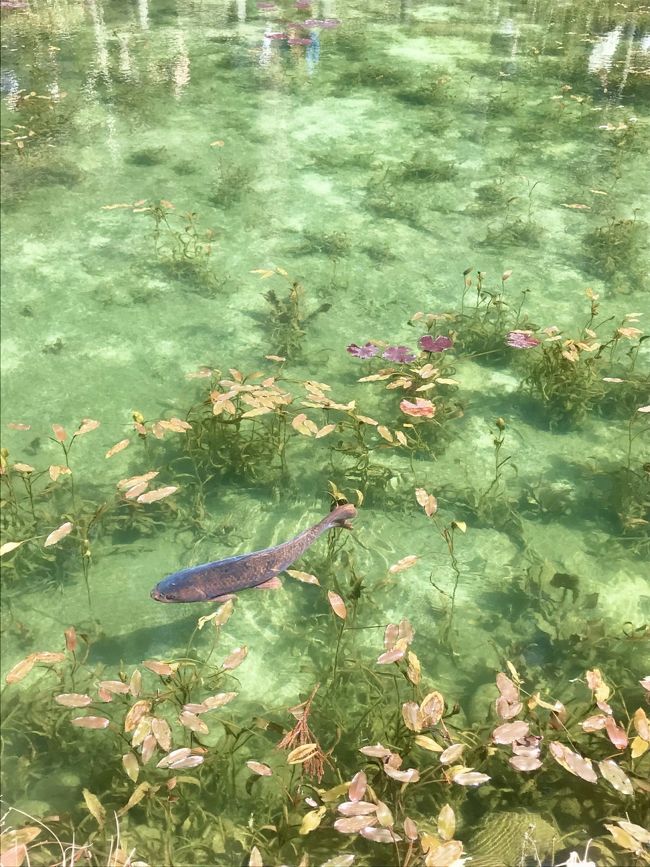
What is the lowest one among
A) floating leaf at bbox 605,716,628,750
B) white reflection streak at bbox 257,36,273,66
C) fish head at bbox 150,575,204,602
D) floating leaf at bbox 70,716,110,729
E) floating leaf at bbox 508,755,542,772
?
floating leaf at bbox 70,716,110,729

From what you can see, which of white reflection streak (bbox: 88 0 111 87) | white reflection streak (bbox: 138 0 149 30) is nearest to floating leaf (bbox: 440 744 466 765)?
white reflection streak (bbox: 88 0 111 87)

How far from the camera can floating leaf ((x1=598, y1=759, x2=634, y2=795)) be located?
87.9 inches

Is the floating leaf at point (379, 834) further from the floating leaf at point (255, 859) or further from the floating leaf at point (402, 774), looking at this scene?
the floating leaf at point (255, 859)

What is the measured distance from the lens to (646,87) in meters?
8.29

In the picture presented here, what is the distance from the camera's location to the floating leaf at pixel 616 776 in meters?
2.23

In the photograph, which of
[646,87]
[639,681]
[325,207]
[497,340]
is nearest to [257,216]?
[325,207]

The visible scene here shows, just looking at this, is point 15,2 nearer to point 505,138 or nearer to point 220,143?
point 220,143

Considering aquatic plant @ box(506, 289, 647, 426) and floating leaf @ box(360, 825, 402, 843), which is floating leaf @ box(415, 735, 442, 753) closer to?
floating leaf @ box(360, 825, 402, 843)

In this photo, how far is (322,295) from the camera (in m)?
5.15

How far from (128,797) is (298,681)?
801 millimetres

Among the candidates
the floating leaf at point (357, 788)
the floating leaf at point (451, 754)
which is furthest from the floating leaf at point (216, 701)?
the floating leaf at point (451, 754)

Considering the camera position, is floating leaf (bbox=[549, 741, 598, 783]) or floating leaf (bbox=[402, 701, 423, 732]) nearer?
floating leaf (bbox=[549, 741, 598, 783])

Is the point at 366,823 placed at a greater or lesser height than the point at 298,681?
greater

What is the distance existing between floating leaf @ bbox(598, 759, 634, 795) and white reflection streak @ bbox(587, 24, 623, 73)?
9.20 meters
